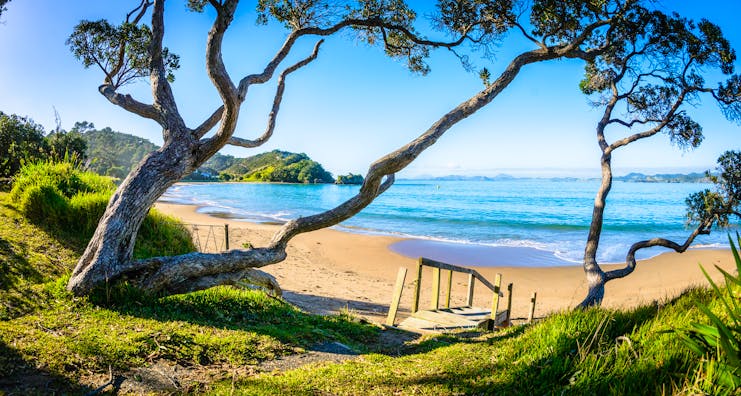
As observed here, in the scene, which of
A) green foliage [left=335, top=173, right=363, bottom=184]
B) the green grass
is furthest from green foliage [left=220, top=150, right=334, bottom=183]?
the green grass

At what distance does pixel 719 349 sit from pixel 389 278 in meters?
14.7

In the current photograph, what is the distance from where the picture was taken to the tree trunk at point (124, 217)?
17.8 feet

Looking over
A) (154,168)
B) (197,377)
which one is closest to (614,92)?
(154,168)

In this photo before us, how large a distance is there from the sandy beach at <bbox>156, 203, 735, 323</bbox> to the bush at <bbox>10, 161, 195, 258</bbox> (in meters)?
3.29

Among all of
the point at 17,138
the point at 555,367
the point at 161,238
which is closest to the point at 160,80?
the point at 161,238

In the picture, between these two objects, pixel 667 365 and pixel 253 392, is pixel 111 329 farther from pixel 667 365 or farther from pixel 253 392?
pixel 667 365

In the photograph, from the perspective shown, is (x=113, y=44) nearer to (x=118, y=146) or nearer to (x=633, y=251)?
(x=633, y=251)

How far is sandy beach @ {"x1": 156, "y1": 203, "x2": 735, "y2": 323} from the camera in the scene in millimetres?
12875

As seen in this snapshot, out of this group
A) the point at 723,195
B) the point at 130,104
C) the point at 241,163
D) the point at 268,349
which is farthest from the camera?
the point at 241,163

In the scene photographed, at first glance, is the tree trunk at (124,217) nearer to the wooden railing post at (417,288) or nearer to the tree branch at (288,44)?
the tree branch at (288,44)

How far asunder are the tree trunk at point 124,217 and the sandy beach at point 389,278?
17.5 feet

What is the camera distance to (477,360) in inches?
156

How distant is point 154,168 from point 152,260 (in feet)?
4.10

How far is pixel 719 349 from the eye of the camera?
2.22 metres
